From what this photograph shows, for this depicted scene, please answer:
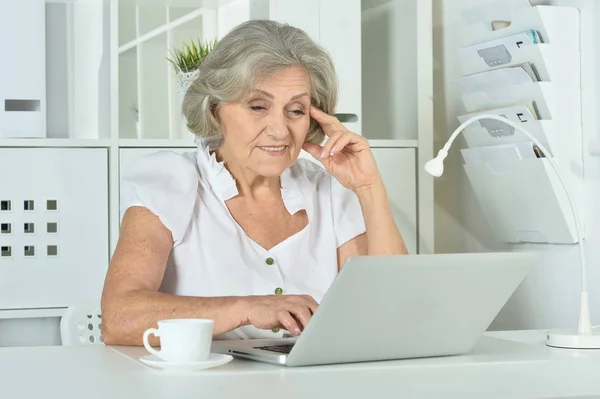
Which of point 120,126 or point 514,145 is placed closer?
point 514,145

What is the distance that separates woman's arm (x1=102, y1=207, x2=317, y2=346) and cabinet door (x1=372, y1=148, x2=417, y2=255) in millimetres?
1110

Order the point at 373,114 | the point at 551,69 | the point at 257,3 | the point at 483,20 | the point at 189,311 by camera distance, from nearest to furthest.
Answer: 1. the point at 189,311
2. the point at 551,69
3. the point at 483,20
4. the point at 257,3
5. the point at 373,114

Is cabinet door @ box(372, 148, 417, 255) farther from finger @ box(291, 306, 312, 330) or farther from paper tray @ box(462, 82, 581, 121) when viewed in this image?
finger @ box(291, 306, 312, 330)

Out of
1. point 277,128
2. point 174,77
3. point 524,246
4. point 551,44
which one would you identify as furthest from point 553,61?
point 174,77

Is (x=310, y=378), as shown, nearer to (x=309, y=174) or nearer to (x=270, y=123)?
(x=270, y=123)

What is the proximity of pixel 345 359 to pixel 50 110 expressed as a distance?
1.85m

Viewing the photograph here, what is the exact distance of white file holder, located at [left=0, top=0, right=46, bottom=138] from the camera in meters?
2.65

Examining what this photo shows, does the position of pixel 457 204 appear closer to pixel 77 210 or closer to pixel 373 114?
pixel 373 114

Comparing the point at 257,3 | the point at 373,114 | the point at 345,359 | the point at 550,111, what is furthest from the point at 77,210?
the point at 345,359

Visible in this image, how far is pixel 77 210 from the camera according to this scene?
2.70 m

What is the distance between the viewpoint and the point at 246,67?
2000 mm

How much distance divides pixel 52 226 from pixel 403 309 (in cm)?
154

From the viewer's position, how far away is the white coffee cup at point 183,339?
1.36m

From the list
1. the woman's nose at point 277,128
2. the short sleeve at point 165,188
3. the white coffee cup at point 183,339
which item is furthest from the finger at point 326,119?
the white coffee cup at point 183,339
